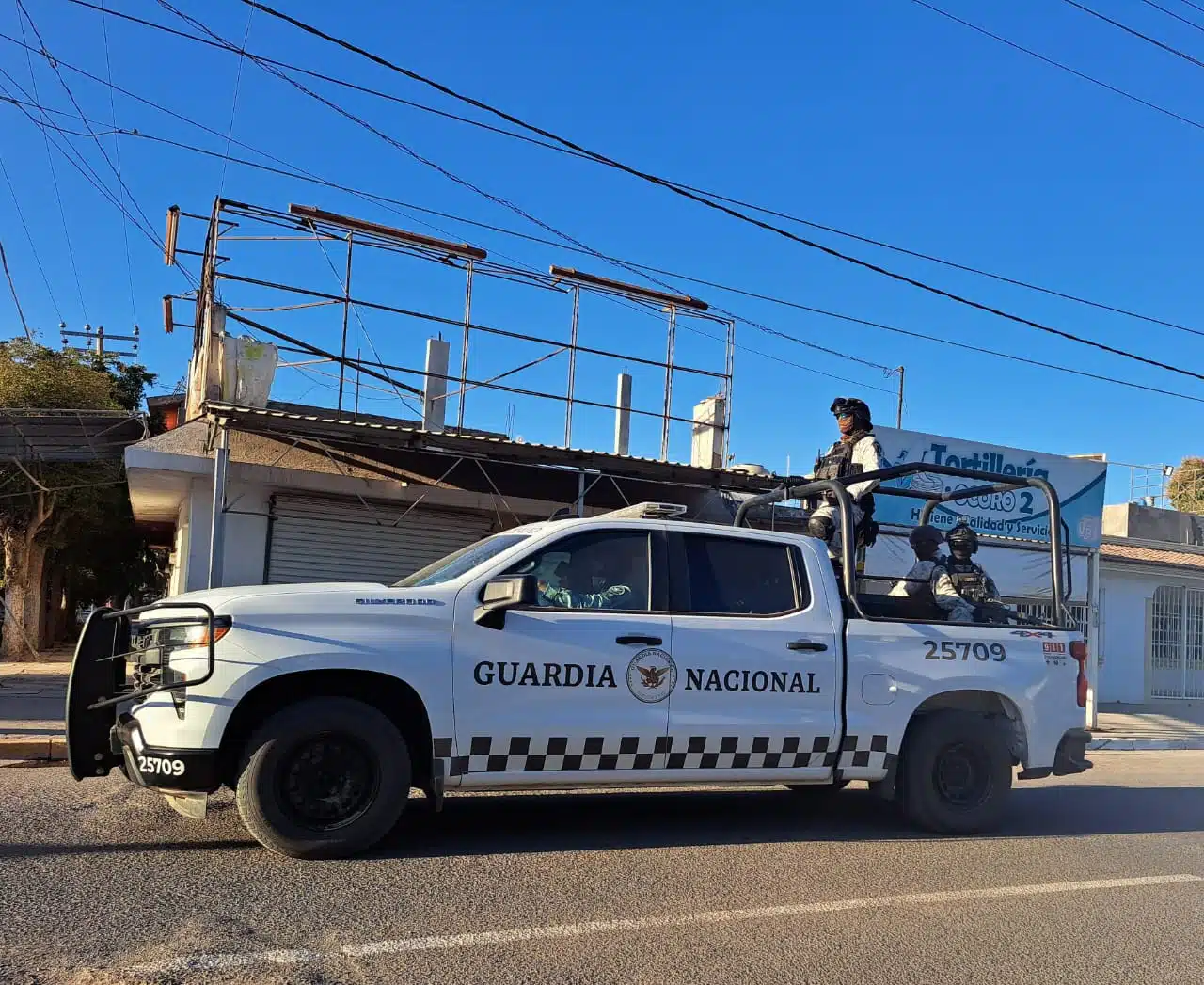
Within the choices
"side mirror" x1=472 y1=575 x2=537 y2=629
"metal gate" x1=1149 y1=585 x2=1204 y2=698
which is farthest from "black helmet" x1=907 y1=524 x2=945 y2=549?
"metal gate" x1=1149 y1=585 x2=1204 y2=698

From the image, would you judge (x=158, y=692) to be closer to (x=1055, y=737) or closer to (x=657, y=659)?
(x=657, y=659)

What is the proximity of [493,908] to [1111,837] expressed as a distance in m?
4.47

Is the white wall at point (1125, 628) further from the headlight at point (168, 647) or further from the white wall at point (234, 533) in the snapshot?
the headlight at point (168, 647)

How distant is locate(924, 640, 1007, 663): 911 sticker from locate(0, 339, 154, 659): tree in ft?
54.1

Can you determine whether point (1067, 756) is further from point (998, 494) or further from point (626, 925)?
point (998, 494)

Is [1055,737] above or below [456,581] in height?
below

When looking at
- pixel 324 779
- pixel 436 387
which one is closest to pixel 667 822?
pixel 324 779

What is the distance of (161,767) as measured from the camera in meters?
5.10

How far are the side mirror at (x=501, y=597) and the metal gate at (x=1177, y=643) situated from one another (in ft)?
58.1

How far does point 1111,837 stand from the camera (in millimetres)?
6977

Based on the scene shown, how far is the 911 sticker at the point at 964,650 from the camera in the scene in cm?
661

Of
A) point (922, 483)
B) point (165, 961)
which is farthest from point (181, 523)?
point (165, 961)

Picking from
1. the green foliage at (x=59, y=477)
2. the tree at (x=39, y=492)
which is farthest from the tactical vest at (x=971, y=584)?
the tree at (x=39, y=492)

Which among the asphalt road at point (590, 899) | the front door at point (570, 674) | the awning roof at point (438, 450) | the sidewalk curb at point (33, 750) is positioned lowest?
the sidewalk curb at point (33, 750)
